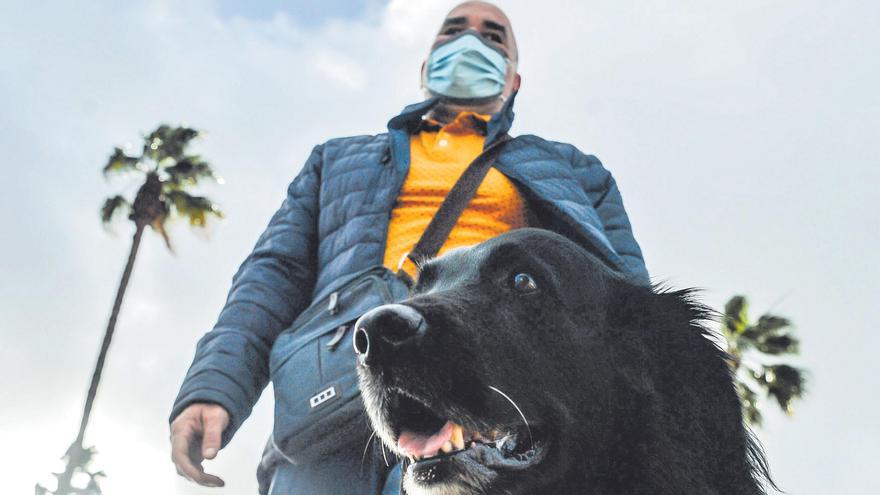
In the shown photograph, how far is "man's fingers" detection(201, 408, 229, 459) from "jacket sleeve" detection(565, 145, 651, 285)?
58.5 inches

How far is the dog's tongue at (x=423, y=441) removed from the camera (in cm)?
176

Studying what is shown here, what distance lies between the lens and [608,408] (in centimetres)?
186

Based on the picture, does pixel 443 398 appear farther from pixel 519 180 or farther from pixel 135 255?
pixel 135 255

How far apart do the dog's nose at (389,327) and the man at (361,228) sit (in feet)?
2.22

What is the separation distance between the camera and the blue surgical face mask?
3.89 metres

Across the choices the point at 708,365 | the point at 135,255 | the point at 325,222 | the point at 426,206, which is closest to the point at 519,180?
the point at 426,206

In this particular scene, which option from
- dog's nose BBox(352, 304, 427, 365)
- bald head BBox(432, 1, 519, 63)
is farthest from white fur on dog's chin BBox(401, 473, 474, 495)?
bald head BBox(432, 1, 519, 63)

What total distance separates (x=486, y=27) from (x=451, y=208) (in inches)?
71.4

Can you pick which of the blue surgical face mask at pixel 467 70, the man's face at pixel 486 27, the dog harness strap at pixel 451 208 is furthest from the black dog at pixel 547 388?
the man's face at pixel 486 27

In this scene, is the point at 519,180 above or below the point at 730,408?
above

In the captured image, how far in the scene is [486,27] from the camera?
4.16 m

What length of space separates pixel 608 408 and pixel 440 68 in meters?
2.55

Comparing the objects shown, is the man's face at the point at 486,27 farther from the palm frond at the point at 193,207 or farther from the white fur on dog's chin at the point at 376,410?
the palm frond at the point at 193,207

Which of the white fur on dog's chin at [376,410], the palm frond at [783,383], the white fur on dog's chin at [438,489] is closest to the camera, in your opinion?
the white fur on dog's chin at [438,489]
